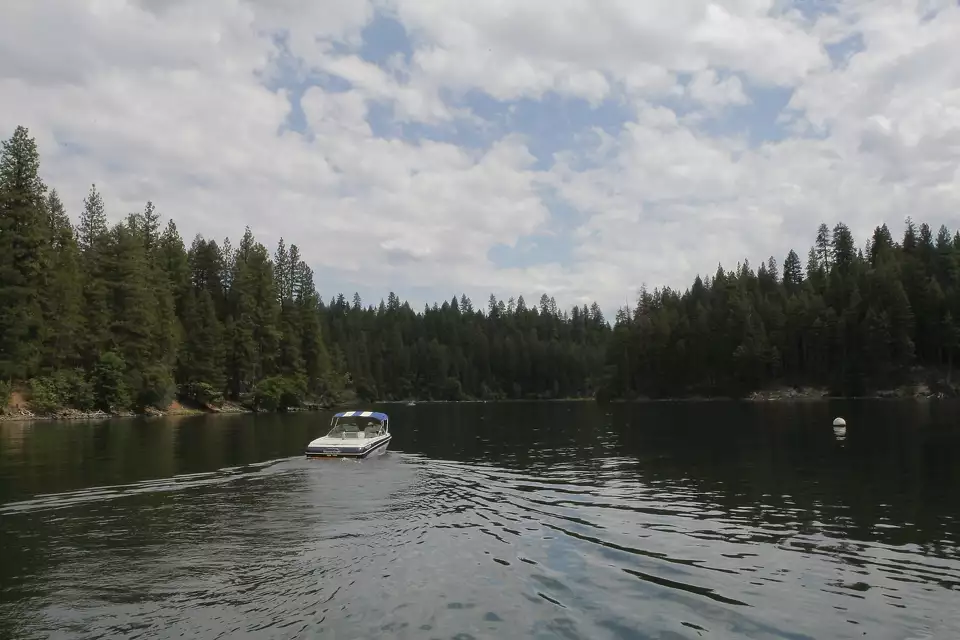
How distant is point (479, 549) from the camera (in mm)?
17812

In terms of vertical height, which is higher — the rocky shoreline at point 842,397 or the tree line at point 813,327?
the tree line at point 813,327

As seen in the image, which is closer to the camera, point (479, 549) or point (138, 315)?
point (479, 549)

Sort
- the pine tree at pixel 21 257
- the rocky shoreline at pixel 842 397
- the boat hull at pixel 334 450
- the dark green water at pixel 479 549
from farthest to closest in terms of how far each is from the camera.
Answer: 1. the rocky shoreline at pixel 842 397
2. the pine tree at pixel 21 257
3. the boat hull at pixel 334 450
4. the dark green water at pixel 479 549

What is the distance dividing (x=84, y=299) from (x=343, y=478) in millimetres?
81337

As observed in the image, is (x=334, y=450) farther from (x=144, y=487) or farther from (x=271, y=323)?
(x=271, y=323)

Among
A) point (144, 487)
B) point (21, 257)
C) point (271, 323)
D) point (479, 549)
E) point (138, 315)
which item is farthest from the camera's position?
point (271, 323)

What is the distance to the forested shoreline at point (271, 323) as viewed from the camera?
82.9 meters

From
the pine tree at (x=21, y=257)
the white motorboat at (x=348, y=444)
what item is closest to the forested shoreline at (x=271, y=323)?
the pine tree at (x=21, y=257)

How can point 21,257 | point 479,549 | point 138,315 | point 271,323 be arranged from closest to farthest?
1. point 479,549
2. point 21,257
3. point 138,315
4. point 271,323

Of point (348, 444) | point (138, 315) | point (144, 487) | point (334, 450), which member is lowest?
point (144, 487)

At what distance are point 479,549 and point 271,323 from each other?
114 metres

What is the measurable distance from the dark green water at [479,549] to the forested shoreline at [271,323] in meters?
57.2

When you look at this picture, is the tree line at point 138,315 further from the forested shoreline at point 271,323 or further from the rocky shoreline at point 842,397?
the rocky shoreline at point 842,397

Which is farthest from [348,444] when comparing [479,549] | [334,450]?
[479,549]
